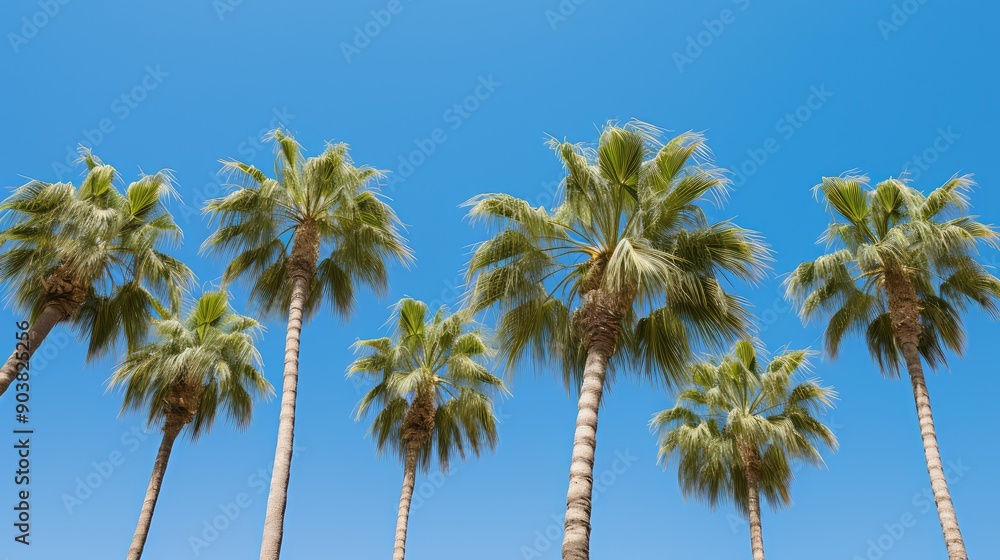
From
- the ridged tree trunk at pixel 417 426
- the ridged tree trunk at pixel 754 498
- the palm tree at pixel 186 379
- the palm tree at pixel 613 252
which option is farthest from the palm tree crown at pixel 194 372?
the ridged tree trunk at pixel 754 498

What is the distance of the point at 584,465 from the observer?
10133 mm

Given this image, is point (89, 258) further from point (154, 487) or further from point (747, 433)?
point (747, 433)

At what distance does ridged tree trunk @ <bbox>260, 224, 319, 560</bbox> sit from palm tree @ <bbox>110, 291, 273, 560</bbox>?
4.86 meters

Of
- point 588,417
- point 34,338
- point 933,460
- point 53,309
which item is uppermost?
point 53,309

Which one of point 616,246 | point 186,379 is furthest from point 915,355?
point 186,379

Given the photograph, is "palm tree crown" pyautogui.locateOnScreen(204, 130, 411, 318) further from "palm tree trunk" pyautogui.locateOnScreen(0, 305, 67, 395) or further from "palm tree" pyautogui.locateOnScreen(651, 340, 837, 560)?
"palm tree" pyautogui.locateOnScreen(651, 340, 837, 560)

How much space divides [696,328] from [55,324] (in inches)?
502

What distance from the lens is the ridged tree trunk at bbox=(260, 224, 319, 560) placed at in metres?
12.3

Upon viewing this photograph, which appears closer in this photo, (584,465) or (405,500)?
(584,465)

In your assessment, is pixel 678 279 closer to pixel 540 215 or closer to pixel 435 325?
pixel 540 215

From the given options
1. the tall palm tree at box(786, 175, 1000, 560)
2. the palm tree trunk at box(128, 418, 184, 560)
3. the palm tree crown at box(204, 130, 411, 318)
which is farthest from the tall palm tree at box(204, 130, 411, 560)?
the tall palm tree at box(786, 175, 1000, 560)

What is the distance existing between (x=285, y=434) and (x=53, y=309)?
5.93 m

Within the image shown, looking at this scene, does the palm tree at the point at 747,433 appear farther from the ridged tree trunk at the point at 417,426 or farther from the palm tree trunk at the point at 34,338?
the palm tree trunk at the point at 34,338

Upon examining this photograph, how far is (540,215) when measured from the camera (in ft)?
39.9
